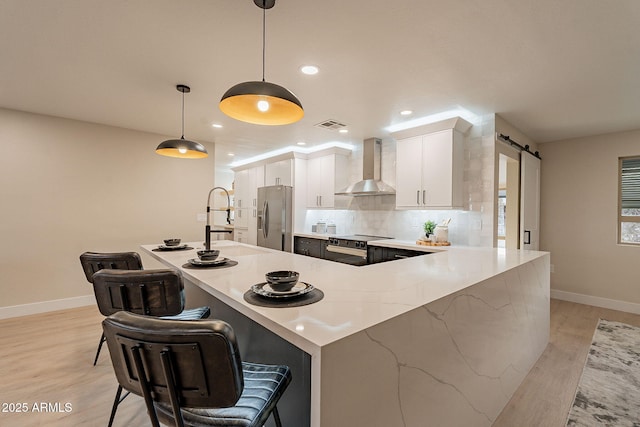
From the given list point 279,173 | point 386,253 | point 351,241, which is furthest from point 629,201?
point 279,173

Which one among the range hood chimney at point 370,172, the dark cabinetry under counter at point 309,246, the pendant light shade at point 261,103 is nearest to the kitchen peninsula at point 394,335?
the pendant light shade at point 261,103

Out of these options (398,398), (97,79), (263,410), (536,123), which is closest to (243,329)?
(263,410)

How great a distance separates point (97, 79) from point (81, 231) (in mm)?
2402

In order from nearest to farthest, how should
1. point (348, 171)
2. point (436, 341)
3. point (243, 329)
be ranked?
point (436, 341)
point (243, 329)
point (348, 171)

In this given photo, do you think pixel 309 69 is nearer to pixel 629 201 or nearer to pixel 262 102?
pixel 262 102

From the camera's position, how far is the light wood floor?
5.97 ft

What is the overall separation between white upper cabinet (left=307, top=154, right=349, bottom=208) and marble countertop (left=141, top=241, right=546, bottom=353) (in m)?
2.56

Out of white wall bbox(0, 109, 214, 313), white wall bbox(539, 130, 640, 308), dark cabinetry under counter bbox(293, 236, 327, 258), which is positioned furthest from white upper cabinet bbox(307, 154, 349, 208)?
white wall bbox(539, 130, 640, 308)

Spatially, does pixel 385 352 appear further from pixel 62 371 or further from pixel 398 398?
pixel 62 371

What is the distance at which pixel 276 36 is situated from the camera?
1.91 m

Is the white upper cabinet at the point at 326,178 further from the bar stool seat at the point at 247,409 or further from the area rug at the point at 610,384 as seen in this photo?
the bar stool seat at the point at 247,409

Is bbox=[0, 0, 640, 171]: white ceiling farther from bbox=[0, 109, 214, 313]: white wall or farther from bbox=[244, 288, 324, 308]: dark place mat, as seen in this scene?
bbox=[244, 288, 324, 308]: dark place mat

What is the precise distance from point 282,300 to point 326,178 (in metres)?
3.89

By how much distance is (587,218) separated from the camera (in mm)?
4238
